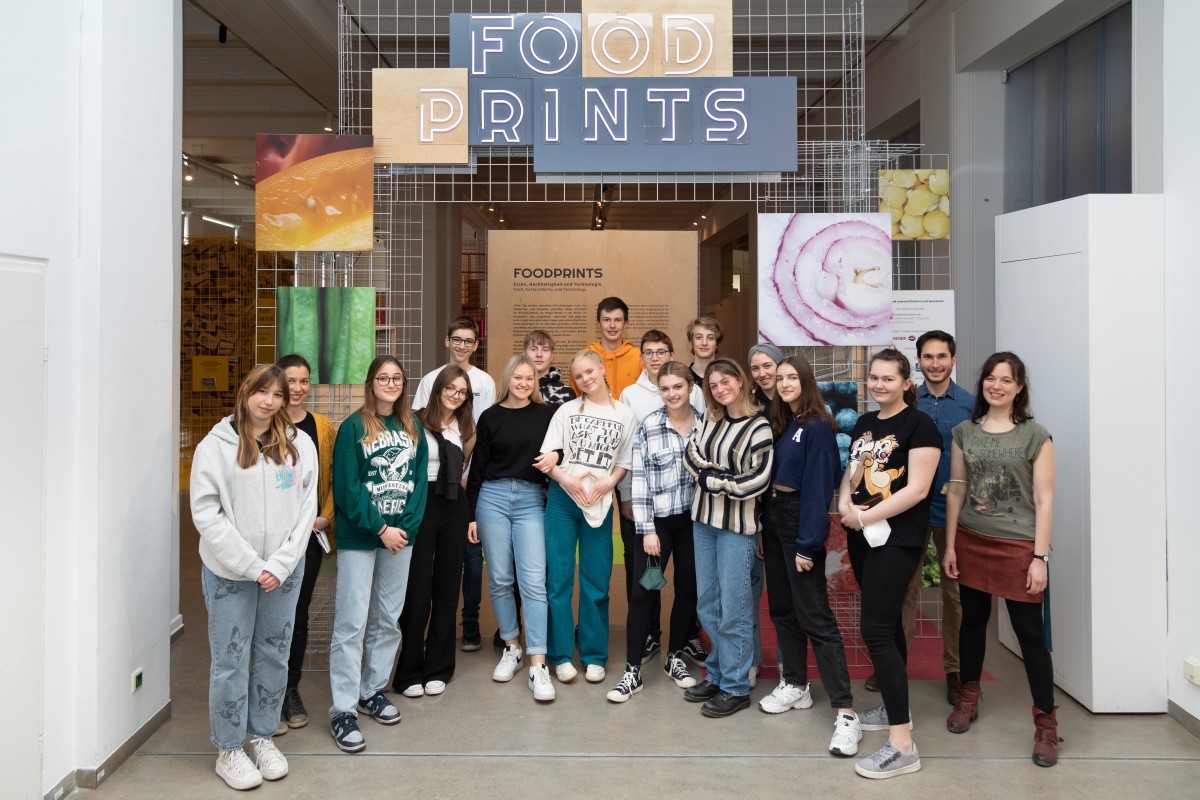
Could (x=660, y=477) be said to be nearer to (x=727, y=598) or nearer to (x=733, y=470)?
(x=733, y=470)

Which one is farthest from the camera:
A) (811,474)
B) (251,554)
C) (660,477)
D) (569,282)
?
(569,282)

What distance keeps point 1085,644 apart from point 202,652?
4252 mm

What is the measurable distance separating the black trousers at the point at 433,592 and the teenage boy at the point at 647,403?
776 mm

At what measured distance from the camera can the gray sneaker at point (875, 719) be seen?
144 inches

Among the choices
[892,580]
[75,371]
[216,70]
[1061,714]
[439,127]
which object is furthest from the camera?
[216,70]

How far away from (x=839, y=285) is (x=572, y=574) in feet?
6.44

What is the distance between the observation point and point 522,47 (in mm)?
4496

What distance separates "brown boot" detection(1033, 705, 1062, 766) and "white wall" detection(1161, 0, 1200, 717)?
0.69 meters

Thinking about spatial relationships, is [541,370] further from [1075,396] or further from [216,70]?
[216,70]

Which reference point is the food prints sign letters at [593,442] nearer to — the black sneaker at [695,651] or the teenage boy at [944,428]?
the black sneaker at [695,651]

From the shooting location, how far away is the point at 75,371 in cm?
305

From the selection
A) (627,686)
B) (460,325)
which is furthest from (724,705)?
(460,325)

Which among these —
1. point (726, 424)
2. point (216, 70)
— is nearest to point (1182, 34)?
point (726, 424)

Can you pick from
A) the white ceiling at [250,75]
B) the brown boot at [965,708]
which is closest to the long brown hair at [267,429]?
the brown boot at [965,708]
